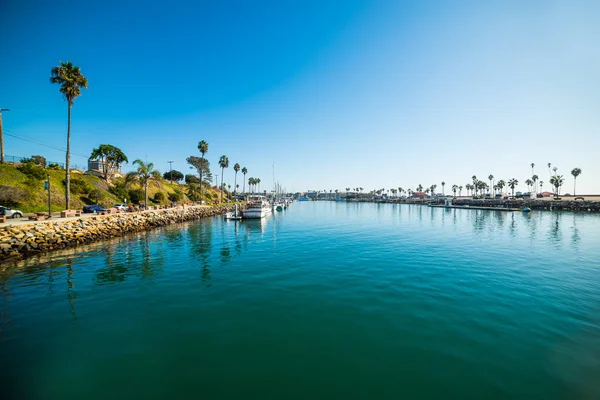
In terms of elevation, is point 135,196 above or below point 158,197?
above

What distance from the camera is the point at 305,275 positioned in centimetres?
1798

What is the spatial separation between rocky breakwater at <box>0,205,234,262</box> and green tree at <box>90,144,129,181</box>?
136ft

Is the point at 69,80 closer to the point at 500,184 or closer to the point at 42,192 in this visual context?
the point at 42,192

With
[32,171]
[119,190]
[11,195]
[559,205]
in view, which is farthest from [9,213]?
[559,205]

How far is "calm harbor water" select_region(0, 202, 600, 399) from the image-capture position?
290 inches

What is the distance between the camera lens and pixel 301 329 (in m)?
10.5

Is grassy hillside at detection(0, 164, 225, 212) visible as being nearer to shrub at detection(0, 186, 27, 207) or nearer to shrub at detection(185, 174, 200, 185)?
shrub at detection(0, 186, 27, 207)

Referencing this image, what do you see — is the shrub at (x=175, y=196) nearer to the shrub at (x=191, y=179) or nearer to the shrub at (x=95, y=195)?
the shrub at (x=95, y=195)

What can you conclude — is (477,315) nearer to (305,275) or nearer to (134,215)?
(305,275)

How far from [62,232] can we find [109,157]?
58.4 meters

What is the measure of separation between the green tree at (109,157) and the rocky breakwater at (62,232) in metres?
41.4

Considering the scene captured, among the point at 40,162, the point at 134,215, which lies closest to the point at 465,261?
the point at 134,215

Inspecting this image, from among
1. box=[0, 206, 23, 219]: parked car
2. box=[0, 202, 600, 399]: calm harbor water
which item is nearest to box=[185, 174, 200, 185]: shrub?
box=[0, 206, 23, 219]: parked car

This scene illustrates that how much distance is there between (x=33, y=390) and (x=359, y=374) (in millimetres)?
9879
